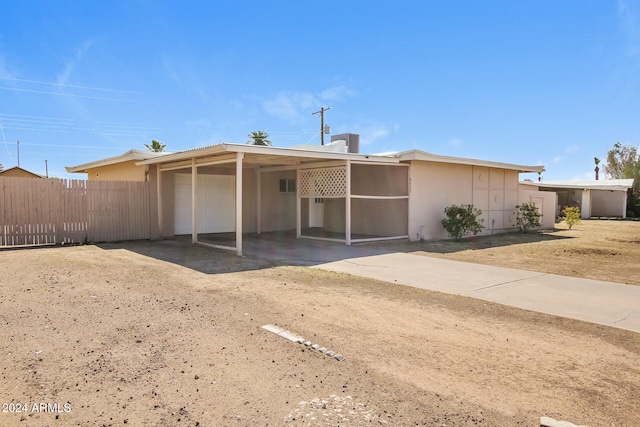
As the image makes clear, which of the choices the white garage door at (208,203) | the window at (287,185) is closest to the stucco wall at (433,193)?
the window at (287,185)

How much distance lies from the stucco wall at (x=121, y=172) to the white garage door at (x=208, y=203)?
4.15 ft

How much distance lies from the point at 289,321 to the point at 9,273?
5.89 metres

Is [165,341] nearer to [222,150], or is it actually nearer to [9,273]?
[9,273]

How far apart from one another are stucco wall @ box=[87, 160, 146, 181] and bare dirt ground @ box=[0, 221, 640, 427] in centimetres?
742

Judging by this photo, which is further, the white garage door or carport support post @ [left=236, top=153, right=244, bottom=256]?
the white garage door

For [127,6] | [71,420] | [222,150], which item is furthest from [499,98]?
[71,420]

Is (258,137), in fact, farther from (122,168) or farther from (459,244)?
(459,244)

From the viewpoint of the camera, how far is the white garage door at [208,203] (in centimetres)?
1417

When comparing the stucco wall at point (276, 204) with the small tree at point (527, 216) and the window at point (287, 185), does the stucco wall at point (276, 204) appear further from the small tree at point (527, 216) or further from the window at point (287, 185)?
the small tree at point (527, 216)

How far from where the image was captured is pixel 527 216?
17.4 metres

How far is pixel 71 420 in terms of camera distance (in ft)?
8.70

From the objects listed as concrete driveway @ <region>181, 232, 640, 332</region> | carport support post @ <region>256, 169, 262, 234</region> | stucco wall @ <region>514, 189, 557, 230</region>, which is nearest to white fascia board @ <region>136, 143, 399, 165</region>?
concrete driveway @ <region>181, 232, 640, 332</region>

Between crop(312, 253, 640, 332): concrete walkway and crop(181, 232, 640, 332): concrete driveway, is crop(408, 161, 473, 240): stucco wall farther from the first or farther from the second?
crop(312, 253, 640, 332): concrete walkway

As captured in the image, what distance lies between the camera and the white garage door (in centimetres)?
1417
